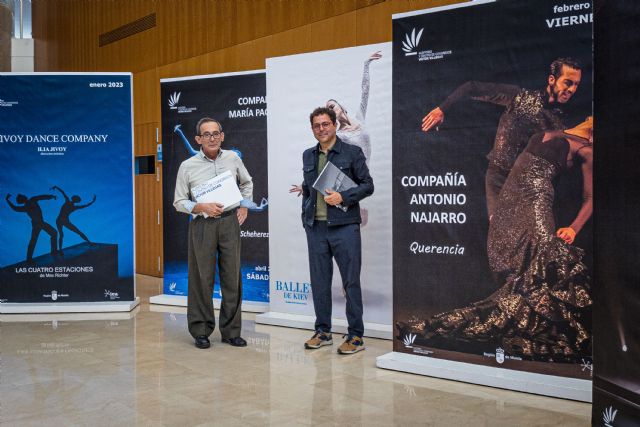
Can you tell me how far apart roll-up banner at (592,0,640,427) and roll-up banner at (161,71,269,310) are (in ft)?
14.3

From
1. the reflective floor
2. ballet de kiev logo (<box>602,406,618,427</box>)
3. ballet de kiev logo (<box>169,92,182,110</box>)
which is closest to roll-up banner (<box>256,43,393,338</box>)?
the reflective floor

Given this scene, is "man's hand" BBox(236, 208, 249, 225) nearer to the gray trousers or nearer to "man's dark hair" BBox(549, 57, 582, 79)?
the gray trousers

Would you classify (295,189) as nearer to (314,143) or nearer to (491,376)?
(314,143)

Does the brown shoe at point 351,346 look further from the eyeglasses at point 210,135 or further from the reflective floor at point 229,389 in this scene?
the eyeglasses at point 210,135

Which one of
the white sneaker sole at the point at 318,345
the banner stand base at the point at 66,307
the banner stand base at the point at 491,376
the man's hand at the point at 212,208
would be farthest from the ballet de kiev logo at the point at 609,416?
the banner stand base at the point at 66,307

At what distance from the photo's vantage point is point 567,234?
3.30 meters

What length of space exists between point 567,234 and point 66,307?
4.64 meters

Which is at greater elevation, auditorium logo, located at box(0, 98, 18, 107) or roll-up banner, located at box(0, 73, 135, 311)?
auditorium logo, located at box(0, 98, 18, 107)

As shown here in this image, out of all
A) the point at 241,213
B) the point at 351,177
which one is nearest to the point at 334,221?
the point at 351,177

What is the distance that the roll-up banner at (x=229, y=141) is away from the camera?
19.9 feet

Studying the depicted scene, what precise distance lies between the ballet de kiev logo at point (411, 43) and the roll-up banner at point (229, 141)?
2.38 m

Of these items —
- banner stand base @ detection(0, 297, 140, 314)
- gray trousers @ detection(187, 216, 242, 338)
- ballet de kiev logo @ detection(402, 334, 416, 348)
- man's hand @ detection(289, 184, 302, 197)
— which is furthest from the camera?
banner stand base @ detection(0, 297, 140, 314)

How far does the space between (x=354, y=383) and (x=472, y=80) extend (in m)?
1.80

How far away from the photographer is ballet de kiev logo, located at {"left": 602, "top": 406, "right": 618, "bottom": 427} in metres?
1.84
